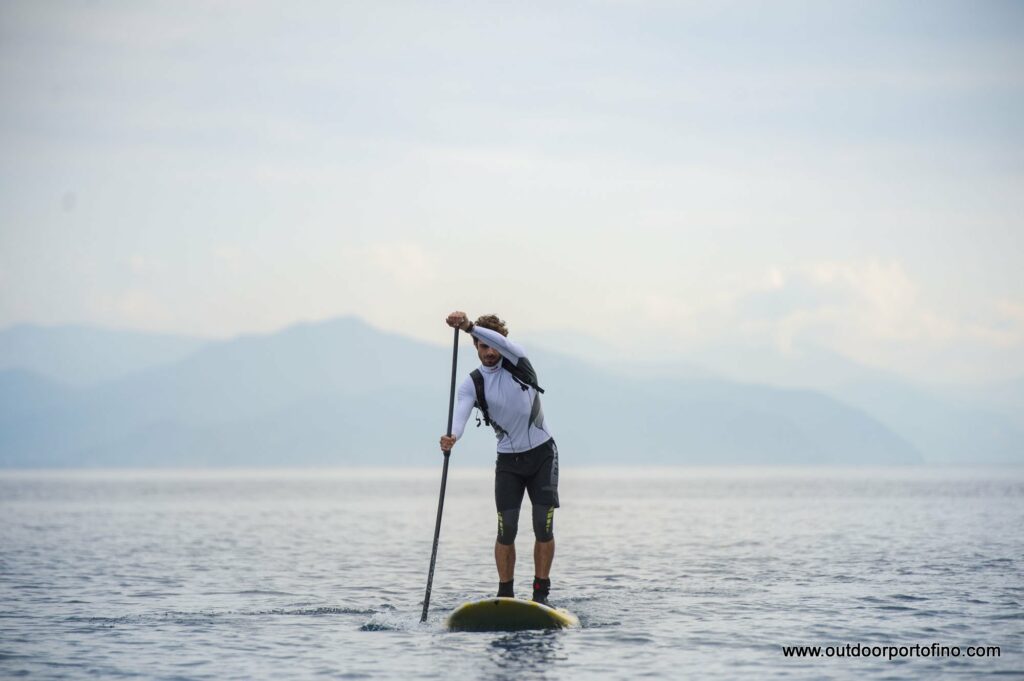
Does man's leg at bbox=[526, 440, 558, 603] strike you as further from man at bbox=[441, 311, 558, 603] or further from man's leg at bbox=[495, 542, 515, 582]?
man's leg at bbox=[495, 542, 515, 582]

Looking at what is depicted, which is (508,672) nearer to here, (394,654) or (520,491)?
(394,654)

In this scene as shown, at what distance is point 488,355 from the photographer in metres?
14.6

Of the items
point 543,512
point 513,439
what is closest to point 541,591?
point 543,512

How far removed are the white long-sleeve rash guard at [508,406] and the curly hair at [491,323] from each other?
0.72 feet

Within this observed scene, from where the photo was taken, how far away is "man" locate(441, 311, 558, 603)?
14.7 m

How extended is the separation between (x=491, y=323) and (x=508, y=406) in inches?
39.2

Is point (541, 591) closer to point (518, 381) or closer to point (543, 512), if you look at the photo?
point (543, 512)

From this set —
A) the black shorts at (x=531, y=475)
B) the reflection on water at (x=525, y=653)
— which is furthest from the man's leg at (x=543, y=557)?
the reflection on water at (x=525, y=653)

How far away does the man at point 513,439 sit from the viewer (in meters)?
14.7

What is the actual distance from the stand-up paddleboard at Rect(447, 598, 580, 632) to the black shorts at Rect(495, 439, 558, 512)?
1.24 m

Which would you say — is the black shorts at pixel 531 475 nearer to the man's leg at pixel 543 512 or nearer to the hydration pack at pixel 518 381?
the man's leg at pixel 543 512

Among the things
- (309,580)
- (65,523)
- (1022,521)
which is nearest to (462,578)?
(309,580)

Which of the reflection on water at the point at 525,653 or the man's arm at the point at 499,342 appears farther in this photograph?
the man's arm at the point at 499,342

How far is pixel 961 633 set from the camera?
539 inches
